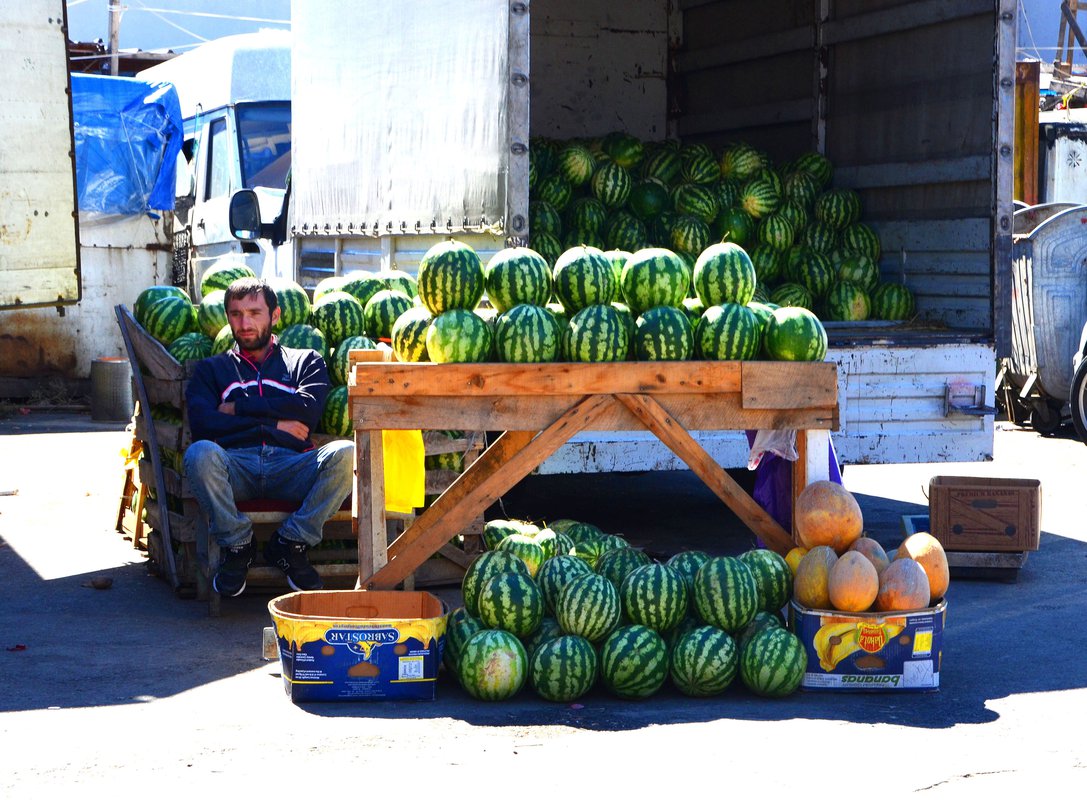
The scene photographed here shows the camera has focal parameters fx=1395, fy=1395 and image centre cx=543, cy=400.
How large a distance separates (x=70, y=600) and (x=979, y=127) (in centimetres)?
545

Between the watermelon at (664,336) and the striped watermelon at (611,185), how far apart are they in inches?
147

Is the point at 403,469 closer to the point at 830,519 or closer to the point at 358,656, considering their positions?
the point at 358,656

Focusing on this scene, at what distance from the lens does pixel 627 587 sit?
5258 mm

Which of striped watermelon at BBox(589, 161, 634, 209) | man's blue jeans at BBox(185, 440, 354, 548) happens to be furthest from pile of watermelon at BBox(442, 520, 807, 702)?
striped watermelon at BBox(589, 161, 634, 209)

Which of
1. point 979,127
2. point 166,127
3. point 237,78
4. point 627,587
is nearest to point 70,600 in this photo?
point 627,587

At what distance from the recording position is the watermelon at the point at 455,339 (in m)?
5.34

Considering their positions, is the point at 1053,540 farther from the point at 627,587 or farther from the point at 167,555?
the point at 167,555

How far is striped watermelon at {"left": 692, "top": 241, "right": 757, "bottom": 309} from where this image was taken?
18.7 feet

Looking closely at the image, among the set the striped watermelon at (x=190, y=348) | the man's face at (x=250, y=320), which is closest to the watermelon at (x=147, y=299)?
the striped watermelon at (x=190, y=348)

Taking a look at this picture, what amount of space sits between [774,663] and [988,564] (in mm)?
2666

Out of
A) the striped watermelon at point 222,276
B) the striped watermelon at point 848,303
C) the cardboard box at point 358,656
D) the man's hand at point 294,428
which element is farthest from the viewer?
the striped watermelon at point 848,303

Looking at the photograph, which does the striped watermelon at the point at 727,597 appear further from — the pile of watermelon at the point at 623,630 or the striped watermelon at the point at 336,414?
the striped watermelon at the point at 336,414

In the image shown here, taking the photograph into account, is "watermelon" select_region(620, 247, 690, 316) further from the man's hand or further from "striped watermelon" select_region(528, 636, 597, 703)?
the man's hand

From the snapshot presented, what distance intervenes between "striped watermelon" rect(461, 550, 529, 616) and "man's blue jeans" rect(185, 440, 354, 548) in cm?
112
